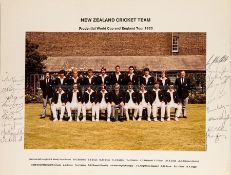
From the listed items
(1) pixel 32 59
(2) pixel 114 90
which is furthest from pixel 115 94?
(1) pixel 32 59

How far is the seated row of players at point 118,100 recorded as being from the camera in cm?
348

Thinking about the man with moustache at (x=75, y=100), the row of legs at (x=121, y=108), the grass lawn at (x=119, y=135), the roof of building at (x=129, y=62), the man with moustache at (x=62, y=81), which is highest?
the roof of building at (x=129, y=62)

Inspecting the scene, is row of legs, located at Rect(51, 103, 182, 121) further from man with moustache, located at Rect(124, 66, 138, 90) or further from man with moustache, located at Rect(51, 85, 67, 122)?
man with moustache, located at Rect(124, 66, 138, 90)

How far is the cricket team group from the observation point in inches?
136

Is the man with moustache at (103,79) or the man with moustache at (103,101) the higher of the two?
the man with moustache at (103,79)

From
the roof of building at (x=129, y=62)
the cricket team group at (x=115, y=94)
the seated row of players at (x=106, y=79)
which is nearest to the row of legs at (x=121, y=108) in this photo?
the cricket team group at (x=115, y=94)

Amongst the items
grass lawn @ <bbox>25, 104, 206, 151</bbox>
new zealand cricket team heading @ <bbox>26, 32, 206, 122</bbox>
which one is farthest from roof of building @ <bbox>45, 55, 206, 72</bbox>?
grass lawn @ <bbox>25, 104, 206, 151</bbox>

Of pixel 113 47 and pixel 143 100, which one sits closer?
pixel 113 47

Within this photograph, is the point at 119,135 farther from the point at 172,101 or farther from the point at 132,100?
the point at 172,101

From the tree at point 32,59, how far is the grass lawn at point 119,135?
0.18 meters

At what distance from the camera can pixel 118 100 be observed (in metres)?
3.53

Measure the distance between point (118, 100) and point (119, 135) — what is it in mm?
229
